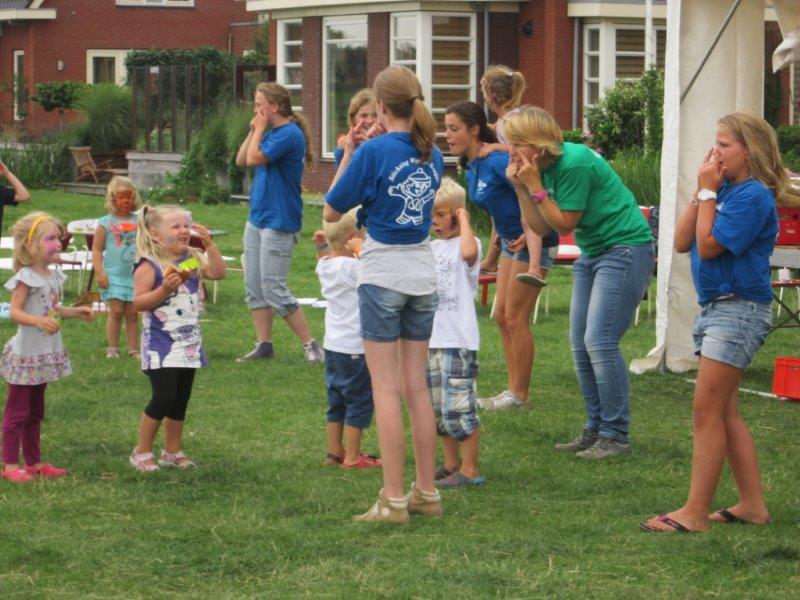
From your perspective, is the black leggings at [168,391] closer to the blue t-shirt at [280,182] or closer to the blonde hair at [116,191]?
the blue t-shirt at [280,182]

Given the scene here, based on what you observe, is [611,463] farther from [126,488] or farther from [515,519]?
[126,488]

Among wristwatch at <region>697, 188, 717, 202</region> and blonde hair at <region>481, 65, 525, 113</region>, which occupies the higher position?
blonde hair at <region>481, 65, 525, 113</region>

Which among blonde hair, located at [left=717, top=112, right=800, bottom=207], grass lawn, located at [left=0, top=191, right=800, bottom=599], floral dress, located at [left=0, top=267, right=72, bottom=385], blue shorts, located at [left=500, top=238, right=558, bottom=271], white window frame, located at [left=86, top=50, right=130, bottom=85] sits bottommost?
grass lawn, located at [left=0, top=191, right=800, bottom=599]

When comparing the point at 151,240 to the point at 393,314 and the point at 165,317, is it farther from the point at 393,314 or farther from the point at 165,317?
the point at 393,314

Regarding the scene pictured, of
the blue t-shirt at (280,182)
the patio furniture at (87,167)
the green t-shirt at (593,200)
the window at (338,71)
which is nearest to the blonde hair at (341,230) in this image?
the green t-shirt at (593,200)

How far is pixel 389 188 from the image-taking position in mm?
5629

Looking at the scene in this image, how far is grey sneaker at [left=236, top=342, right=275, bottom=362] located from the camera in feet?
33.2

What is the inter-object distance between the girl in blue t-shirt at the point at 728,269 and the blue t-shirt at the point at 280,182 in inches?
183

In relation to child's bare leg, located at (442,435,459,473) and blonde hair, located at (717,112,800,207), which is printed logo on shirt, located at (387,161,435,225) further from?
child's bare leg, located at (442,435,459,473)

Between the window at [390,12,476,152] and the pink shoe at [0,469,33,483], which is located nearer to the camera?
the pink shoe at [0,469,33,483]

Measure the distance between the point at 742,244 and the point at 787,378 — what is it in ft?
11.8

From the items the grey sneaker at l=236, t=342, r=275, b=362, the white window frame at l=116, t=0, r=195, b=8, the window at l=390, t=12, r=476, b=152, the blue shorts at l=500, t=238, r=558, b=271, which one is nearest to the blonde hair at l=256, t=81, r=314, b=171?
the grey sneaker at l=236, t=342, r=275, b=362

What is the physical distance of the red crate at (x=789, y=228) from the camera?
879 cm

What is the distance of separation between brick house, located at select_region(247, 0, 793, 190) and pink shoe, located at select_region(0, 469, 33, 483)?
1911 cm
